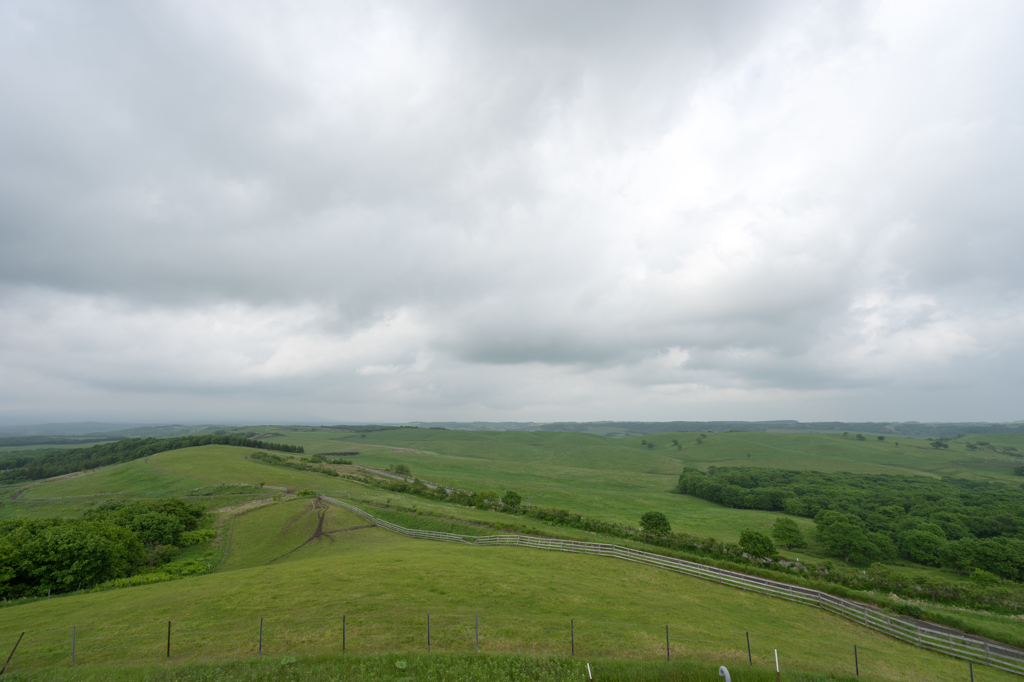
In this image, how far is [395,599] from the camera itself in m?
23.5

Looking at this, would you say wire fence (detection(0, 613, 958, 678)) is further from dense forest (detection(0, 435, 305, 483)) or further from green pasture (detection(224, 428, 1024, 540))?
dense forest (detection(0, 435, 305, 483))

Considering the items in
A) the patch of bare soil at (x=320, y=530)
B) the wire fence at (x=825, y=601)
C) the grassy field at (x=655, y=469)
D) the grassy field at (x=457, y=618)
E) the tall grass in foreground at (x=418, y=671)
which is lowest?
the grassy field at (x=655, y=469)

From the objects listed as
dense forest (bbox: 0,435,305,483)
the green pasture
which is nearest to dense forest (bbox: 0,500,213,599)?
the green pasture

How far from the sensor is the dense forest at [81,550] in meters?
32.4

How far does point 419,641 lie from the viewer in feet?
61.3

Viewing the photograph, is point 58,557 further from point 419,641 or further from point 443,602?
point 419,641

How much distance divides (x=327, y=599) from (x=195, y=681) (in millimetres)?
8793

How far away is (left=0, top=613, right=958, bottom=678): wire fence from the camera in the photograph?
17719 millimetres

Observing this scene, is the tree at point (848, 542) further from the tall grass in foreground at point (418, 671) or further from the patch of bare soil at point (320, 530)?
the patch of bare soil at point (320, 530)

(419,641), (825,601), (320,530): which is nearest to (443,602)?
(419,641)

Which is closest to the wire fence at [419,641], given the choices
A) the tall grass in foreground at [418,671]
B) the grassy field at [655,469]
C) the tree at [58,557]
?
the tall grass in foreground at [418,671]

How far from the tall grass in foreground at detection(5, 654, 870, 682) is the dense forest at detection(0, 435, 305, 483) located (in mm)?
170810

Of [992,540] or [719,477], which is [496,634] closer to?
[992,540]

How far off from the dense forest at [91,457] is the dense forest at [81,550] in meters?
131
